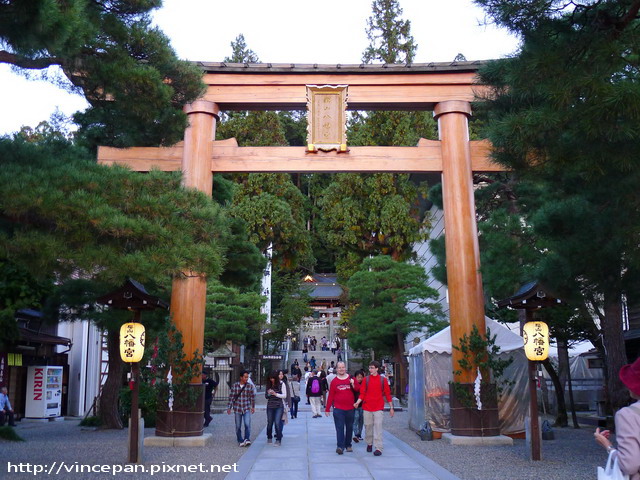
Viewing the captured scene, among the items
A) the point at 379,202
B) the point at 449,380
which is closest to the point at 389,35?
the point at 379,202

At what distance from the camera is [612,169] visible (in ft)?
24.1

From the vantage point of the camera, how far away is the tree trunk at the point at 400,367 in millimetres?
23391

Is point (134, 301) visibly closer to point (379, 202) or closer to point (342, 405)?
point (342, 405)

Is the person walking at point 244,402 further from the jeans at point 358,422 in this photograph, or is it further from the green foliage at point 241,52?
the green foliage at point 241,52

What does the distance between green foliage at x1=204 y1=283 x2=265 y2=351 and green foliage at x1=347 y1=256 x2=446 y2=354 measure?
4.21 meters

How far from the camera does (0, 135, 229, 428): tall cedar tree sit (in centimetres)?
619

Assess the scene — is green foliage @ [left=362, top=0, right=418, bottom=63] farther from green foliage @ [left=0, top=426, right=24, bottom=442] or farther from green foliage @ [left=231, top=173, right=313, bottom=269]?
green foliage @ [left=0, top=426, right=24, bottom=442]

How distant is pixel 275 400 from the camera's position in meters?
11.2

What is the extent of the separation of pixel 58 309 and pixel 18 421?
6351mm

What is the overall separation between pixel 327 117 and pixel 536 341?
19.5 ft

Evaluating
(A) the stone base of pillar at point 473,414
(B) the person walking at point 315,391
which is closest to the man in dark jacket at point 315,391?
(B) the person walking at point 315,391

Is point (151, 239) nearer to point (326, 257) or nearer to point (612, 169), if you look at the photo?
point (612, 169)

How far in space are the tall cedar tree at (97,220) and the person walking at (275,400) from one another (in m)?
4.34

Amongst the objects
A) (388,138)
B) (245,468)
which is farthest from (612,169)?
(388,138)
